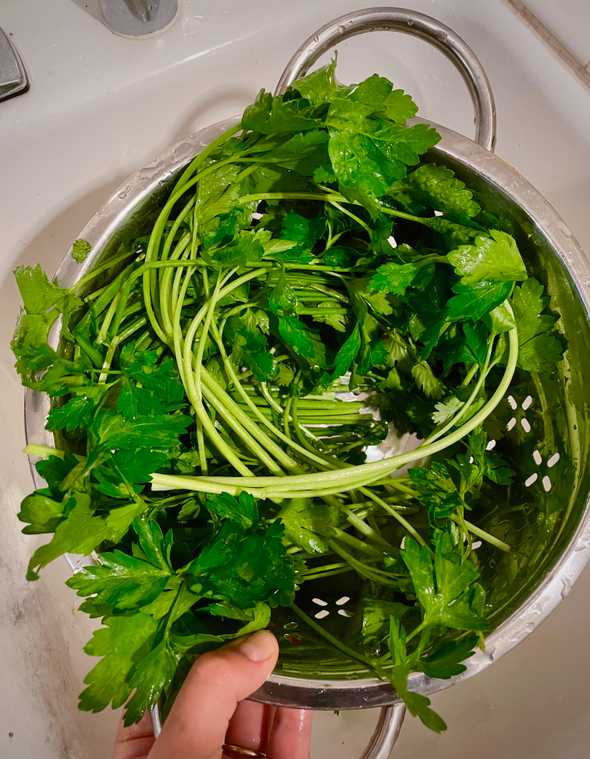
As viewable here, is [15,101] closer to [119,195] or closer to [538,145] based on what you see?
[119,195]

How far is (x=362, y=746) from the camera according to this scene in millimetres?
846

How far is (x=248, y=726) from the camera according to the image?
0.84 metres

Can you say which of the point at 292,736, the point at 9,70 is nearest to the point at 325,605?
the point at 292,736

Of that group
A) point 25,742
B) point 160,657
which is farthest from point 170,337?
point 25,742

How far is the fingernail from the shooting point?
53cm

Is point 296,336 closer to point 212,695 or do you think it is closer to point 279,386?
point 279,386

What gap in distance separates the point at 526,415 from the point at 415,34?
0.46 meters

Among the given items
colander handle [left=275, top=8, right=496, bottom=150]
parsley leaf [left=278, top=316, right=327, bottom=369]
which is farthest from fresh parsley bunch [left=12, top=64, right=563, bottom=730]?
colander handle [left=275, top=8, right=496, bottom=150]

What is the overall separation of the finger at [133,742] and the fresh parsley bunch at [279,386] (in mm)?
228

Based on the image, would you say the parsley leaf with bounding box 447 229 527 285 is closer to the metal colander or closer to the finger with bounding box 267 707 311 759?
the metal colander

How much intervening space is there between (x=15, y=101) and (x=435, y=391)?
2.29 feet

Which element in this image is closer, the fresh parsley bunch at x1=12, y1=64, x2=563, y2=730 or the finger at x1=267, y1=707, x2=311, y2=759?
the fresh parsley bunch at x1=12, y1=64, x2=563, y2=730

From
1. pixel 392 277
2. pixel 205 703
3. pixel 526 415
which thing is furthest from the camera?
pixel 526 415

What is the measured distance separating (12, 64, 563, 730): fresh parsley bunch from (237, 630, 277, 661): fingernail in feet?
0.06
